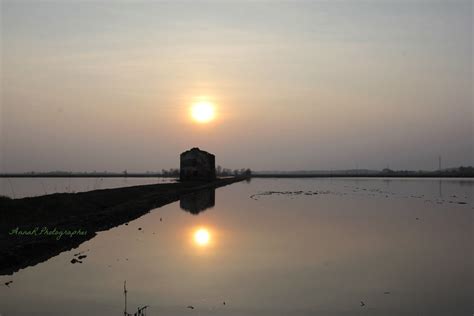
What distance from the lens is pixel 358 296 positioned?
9.63 metres

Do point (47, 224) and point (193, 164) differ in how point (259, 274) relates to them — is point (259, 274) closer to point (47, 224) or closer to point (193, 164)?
point (47, 224)

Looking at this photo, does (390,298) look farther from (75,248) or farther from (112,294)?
(75,248)

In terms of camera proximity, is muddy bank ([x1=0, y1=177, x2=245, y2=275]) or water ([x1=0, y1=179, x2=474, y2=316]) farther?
muddy bank ([x1=0, y1=177, x2=245, y2=275])

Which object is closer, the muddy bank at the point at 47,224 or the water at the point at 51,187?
the muddy bank at the point at 47,224

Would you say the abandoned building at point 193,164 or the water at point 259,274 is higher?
the abandoned building at point 193,164

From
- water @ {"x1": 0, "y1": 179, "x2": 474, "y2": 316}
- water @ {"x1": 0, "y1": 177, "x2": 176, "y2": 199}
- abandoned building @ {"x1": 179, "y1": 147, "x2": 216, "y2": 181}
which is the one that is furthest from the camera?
abandoned building @ {"x1": 179, "y1": 147, "x2": 216, "y2": 181}

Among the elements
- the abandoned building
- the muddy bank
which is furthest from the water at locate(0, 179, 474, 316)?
the abandoned building

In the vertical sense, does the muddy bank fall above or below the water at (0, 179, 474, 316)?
above

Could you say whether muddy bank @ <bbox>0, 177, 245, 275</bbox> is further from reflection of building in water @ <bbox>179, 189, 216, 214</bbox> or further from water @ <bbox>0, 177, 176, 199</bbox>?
water @ <bbox>0, 177, 176, 199</bbox>

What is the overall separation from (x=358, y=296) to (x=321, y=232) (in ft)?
33.3

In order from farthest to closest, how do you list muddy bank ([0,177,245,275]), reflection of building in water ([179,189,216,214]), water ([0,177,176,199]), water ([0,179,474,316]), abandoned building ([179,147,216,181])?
abandoned building ([179,147,216,181]), water ([0,177,176,199]), reflection of building in water ([179,189,216,214]), muddy bank ([0,177,245,275]), water ([0,179,474,316])

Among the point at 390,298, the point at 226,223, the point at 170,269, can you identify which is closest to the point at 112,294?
the point at 170,269

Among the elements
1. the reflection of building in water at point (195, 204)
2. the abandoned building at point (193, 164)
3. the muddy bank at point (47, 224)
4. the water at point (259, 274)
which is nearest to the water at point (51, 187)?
the reflection of building in water at point (195, 204)

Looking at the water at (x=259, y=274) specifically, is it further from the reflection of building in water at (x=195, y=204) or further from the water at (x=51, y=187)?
the water at (x=51, y=187)
